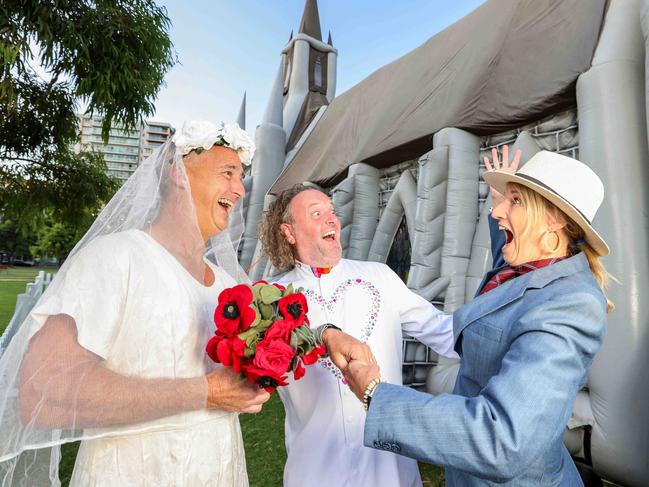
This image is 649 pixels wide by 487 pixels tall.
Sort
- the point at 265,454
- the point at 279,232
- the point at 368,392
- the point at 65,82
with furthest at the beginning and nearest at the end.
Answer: the point at 65,82 < the point at 265,454 < the point at 279,232 < the point at 368,392

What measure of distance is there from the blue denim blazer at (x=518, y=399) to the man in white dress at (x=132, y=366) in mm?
551

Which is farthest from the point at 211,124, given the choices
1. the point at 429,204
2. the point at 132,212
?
the point at 429,204

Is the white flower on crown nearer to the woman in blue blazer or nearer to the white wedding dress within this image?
the white wedding dress

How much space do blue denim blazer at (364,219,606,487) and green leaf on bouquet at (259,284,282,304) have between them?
468mm

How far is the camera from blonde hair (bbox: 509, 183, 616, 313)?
4.81ft

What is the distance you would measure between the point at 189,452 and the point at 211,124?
1.30 m

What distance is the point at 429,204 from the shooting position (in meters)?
5.77

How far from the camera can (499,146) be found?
5508 mm

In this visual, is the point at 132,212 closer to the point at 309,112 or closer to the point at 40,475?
the point at 40,475

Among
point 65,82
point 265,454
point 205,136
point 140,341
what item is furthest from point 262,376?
point 65,82

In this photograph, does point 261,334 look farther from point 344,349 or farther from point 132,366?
point 132,366

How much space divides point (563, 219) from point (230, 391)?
131cm

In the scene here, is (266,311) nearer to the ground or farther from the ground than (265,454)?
farther from the ground

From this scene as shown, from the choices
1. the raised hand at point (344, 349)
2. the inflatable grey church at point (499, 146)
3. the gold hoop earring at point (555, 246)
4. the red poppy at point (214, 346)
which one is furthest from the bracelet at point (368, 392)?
the inflatable grey church at point (499, 146)
